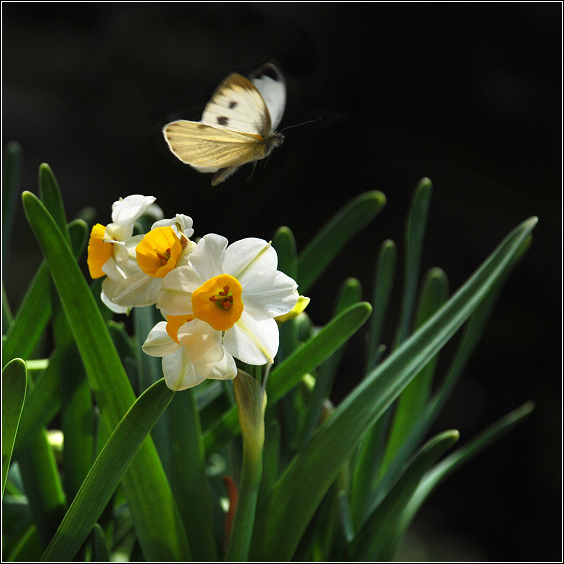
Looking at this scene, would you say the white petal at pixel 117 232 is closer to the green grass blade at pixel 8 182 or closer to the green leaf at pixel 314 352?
the green leaf at pixel 314 352

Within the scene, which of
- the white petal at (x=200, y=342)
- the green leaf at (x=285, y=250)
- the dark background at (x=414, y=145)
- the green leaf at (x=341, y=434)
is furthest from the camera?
the dark background at (x=414, y=145)

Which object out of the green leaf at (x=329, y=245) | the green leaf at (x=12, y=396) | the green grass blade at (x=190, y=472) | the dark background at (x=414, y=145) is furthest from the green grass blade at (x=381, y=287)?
the dark background at (x=414, y=145)

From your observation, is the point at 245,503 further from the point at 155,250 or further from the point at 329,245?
the point at 329,245

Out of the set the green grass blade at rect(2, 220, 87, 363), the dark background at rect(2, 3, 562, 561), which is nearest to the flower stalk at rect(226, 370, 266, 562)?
the green grass blade at rect(2, 220, 87, 363)

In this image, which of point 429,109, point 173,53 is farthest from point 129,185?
point 429,109

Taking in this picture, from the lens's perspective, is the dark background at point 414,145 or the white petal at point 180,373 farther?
the dark background at point 414,145

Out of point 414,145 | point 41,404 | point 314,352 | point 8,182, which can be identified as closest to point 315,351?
point 314,352

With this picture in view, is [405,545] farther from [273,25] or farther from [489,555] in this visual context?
[273,25]
